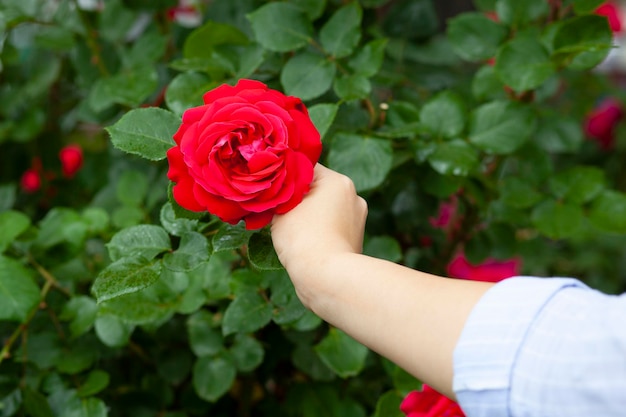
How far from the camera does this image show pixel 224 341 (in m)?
0.75

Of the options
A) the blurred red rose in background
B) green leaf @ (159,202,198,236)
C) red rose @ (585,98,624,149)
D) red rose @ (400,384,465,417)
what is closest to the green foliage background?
green leaf @ (159,202,198,236)

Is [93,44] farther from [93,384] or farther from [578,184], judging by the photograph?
[578,184]

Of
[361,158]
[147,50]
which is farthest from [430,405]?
[147,50]

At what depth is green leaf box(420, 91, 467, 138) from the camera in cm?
78

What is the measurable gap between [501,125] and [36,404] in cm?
59

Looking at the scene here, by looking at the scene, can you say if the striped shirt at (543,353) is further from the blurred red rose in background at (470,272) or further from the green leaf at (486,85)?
the blurred red rose in background at (470,272)

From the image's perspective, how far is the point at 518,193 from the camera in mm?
875

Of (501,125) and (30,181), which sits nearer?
(501,125)

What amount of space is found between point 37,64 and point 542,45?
2.53 ft

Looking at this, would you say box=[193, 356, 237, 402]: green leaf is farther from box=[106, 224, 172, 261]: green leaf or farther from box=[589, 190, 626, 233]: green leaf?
box=[589, 190, 626, 233]: green leaf

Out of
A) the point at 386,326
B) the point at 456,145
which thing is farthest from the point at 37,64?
the point at 386,326

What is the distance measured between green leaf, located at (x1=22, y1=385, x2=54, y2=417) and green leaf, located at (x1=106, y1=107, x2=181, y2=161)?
298 millimetres

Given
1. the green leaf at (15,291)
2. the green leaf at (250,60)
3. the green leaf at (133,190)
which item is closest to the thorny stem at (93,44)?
the green leaf at (133,190)

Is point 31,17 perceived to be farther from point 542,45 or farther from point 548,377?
point 548,377
